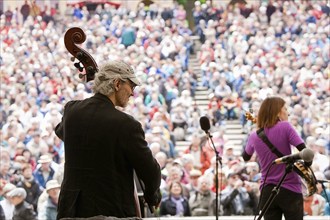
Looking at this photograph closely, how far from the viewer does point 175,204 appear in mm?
11508

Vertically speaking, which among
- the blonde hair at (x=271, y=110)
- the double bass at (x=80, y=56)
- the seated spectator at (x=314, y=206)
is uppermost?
the double bass at (x=80, y=56)

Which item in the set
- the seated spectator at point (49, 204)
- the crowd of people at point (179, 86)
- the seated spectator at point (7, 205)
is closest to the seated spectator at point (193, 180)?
the crowd of people at point (179, 86)

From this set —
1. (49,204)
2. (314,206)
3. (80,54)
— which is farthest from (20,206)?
(80,54)

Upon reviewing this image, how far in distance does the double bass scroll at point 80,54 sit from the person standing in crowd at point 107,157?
37cm

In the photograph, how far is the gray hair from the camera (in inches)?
175

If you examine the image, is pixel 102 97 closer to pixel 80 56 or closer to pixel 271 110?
pixel 80 56

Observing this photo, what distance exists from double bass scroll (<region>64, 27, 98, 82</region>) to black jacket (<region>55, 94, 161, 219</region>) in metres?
0.44

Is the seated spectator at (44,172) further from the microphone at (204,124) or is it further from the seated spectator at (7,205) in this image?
the microphone at (204,124)

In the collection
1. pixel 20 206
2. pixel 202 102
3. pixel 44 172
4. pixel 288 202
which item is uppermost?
pixel 288 202

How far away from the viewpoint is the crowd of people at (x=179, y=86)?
11938 millimetres

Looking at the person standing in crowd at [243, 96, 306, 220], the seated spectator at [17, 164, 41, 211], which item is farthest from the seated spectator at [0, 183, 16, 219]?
the person standing in crowd at [243, 96, 306, 220]

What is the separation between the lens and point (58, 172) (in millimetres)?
12508

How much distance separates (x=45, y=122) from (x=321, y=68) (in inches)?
285

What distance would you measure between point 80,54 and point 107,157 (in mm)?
759
